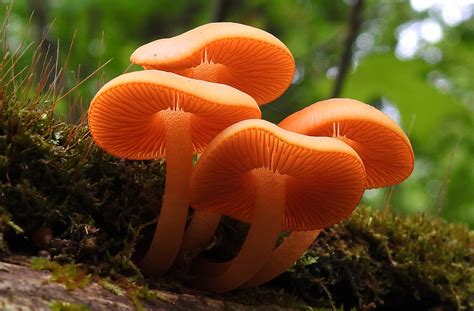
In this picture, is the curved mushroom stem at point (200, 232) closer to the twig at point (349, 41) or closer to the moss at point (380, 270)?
the moss at point (380, 270)

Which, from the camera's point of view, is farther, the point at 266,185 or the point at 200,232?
the point at 200,232

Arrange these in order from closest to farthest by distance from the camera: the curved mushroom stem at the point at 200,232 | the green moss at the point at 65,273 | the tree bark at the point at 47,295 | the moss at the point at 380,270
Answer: the tree bark at the point at 47,295 < the green moss at the point at 65,273 < the curved mushroom stem at the point at 200,232 < the moss at the point at 380,270

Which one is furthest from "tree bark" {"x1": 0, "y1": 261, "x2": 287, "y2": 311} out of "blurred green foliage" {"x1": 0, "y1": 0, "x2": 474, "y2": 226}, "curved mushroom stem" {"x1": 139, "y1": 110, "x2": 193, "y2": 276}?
"blurred green foliage" {"x1": 0, "y1": 0, "x2": 474, "y2": 226}

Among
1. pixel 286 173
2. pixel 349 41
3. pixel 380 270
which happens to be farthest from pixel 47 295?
pixel 349 41

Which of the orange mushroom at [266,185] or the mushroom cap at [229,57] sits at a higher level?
the mushroom cap at [229,57]

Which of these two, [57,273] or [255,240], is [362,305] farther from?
[57,273]

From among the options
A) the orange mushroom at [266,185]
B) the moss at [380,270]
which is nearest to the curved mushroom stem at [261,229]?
the orange mushroom at [266,185]

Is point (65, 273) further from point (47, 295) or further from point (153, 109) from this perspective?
point (153, 109)

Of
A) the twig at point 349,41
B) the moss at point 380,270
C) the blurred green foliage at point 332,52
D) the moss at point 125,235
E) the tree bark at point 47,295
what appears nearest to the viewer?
the tree bark at point 47,295
